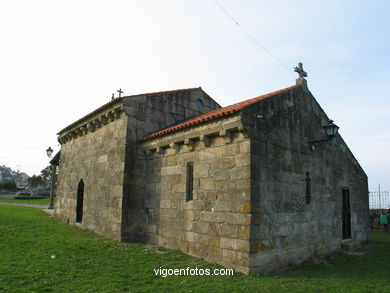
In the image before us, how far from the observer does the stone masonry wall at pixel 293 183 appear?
277 inches

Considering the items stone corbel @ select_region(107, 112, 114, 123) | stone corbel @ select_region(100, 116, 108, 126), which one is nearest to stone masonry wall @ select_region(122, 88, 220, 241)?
stone corbel @ select_region(107, 112, 114, 123)

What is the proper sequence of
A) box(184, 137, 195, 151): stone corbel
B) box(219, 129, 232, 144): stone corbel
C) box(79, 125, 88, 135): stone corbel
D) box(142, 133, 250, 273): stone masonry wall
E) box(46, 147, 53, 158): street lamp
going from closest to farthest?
box(142, 133, 250, 273): stone masonry wall < box(219, 129, 232, 144): stone corbel < box(184, 137, 195, 151): stone corbel < box(79, 125, 88, 135): stone corbel < box(46, 147, 53, 158): street lamp

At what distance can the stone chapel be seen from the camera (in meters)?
7.03

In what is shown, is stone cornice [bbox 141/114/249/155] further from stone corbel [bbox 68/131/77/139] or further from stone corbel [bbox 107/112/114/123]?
stone corbel [bbox 68/131/77/139]

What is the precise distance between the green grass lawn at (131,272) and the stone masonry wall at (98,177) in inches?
53.4

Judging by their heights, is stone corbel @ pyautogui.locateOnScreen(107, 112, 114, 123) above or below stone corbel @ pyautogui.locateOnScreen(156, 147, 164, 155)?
above

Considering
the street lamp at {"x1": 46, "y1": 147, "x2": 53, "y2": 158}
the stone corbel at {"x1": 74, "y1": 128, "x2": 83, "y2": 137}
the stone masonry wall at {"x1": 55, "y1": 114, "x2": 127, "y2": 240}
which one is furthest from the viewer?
the street lamp at {"x1": 46, "y1": 147, "x2": 53, "y2": 158}

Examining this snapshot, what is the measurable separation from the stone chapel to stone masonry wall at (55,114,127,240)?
47 mm

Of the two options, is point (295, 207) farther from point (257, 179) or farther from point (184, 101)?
point (184, 101)

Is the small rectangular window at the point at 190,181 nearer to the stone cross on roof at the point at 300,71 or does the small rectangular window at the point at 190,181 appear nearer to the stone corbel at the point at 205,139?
the stone corbel at the point at 205,139

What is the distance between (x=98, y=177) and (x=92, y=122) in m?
2.38

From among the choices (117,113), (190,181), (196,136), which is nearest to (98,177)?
(117,113)

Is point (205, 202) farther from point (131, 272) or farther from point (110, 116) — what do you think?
point (110, 116)

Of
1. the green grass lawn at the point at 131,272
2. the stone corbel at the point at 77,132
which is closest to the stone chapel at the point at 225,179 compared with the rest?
the green grass lawn at the point at 131,272
